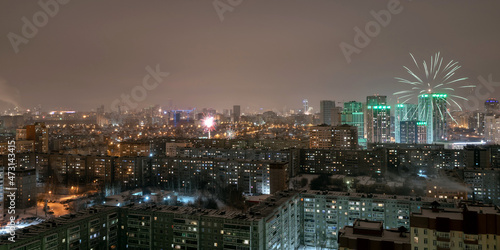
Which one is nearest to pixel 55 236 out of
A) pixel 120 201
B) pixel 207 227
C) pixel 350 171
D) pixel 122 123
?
pixel 207 227

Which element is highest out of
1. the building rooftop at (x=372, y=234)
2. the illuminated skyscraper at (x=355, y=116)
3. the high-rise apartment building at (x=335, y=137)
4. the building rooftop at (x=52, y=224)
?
the illuminated skyscraper at (x=355, y=116)

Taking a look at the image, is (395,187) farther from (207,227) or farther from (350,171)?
(207,227)

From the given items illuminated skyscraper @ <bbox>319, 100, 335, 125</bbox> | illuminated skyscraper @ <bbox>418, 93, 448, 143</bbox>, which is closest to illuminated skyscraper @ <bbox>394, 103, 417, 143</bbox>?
illuminated skyscraper @ <bbox>418, 93, 448, 143</bbox>

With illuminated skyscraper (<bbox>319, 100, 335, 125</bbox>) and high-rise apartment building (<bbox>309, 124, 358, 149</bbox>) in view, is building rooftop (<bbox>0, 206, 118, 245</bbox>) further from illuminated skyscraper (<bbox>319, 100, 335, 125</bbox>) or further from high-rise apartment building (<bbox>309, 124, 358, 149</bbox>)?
illuminated skyscraper (<bbox>319, 100, 335, 125</bbox>)

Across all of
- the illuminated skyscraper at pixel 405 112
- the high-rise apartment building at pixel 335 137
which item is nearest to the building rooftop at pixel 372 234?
the high-rise apartment building at pixel 335 137

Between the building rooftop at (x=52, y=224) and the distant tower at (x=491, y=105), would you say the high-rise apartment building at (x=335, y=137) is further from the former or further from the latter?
the distant tower at (x=491, y=105)

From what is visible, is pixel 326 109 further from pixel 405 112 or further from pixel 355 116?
pixel 355 116

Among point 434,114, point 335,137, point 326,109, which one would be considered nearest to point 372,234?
point 335,137
